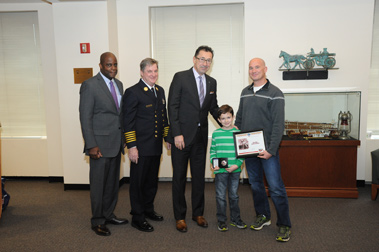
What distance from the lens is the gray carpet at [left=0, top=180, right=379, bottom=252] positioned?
3.01m

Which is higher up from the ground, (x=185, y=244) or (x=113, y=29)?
(x=113, y=29)

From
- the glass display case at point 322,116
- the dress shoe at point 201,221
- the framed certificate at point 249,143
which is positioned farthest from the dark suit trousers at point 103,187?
the glass display case at point 322,116

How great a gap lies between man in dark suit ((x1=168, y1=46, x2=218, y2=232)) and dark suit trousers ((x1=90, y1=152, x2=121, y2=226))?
0.65 metres

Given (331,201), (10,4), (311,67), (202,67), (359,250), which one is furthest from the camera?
(10,4)

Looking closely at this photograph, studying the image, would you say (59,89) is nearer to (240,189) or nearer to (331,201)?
(240,189)

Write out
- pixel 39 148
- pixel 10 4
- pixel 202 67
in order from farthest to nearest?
pixel 39 148, pixel 10 4, pixel 202 67

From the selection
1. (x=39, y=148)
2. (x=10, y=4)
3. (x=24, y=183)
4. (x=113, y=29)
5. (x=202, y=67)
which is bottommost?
(x=24, y=183)

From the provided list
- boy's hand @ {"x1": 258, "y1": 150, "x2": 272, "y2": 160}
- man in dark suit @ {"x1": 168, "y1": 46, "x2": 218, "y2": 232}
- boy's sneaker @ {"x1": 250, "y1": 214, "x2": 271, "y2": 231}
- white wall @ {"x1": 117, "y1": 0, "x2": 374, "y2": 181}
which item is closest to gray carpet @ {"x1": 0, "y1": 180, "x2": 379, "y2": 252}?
boy's sneaker @ {"x1": 250, "y1": 214, "x2": 271, "y2": 231}

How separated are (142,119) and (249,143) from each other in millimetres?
1064

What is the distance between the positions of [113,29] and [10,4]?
1689 millimetres

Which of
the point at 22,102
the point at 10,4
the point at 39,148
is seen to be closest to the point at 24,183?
the point at 39,148

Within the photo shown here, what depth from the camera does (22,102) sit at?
5.34m

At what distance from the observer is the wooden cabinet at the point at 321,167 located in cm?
423

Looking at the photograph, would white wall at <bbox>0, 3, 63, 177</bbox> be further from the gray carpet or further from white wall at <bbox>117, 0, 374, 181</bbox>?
white wall at <bbox>117, 0, 374, 181</bbox>
